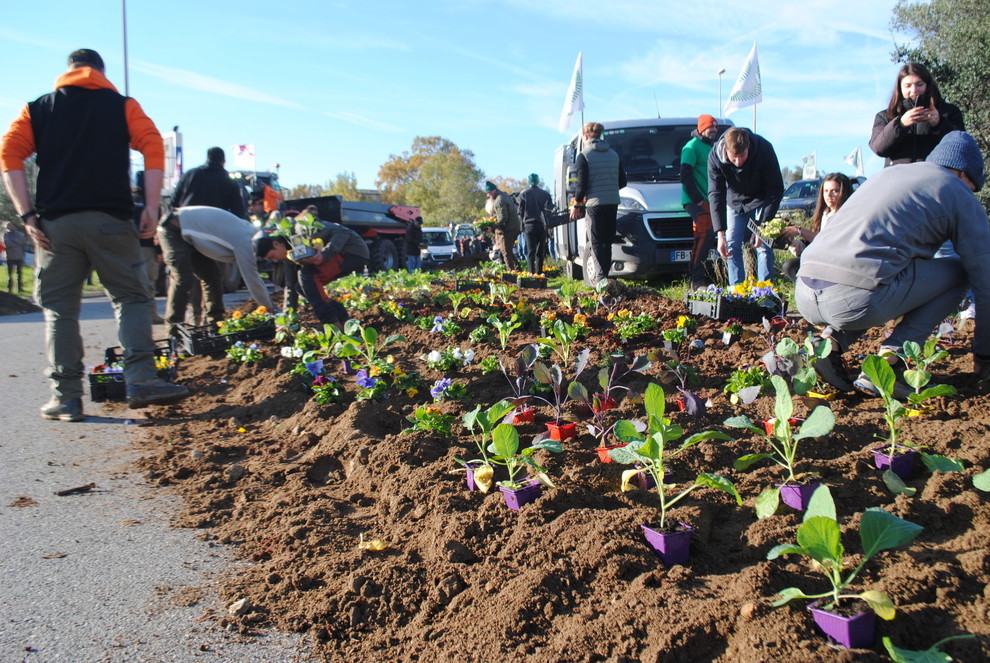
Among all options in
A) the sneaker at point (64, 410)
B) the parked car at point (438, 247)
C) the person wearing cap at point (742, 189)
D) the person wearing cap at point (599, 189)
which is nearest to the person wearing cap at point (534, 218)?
the person wearing cap at point (599, 189)

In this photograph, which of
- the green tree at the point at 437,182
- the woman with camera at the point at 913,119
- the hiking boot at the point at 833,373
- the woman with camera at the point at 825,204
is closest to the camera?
the hiking boot at the point at 833,373

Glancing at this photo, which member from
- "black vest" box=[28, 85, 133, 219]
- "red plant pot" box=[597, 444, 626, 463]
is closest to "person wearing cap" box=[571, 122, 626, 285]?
"black vest" box=[28, 85, 133, 219]

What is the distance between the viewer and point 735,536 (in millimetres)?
2086

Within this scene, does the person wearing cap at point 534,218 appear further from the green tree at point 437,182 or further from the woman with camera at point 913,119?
the green tree at point 437,182

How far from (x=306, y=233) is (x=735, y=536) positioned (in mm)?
5373

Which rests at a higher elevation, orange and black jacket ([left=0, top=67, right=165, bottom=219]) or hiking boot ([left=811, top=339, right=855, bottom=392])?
orange and black jacket ([left=0, top=67, right=165, bottom=219])

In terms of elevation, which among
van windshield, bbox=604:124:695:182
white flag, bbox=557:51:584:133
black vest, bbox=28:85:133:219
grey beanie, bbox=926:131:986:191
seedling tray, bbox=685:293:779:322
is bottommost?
seedling tray, bbox=685:293:779:322

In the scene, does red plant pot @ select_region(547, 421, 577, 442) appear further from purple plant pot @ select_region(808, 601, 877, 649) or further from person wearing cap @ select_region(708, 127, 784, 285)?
person wearing cap @ select_region(708, 127, 784, 285)

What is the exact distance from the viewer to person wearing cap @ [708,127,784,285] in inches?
231

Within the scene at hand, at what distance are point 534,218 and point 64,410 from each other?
28.0ft

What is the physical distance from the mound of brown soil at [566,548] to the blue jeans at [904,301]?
303mm

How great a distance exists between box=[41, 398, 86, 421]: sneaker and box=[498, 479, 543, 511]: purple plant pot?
334cm

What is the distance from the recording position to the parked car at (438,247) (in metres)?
28.8

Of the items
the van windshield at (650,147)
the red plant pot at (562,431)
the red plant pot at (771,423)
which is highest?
the van windshield at (650,147)
